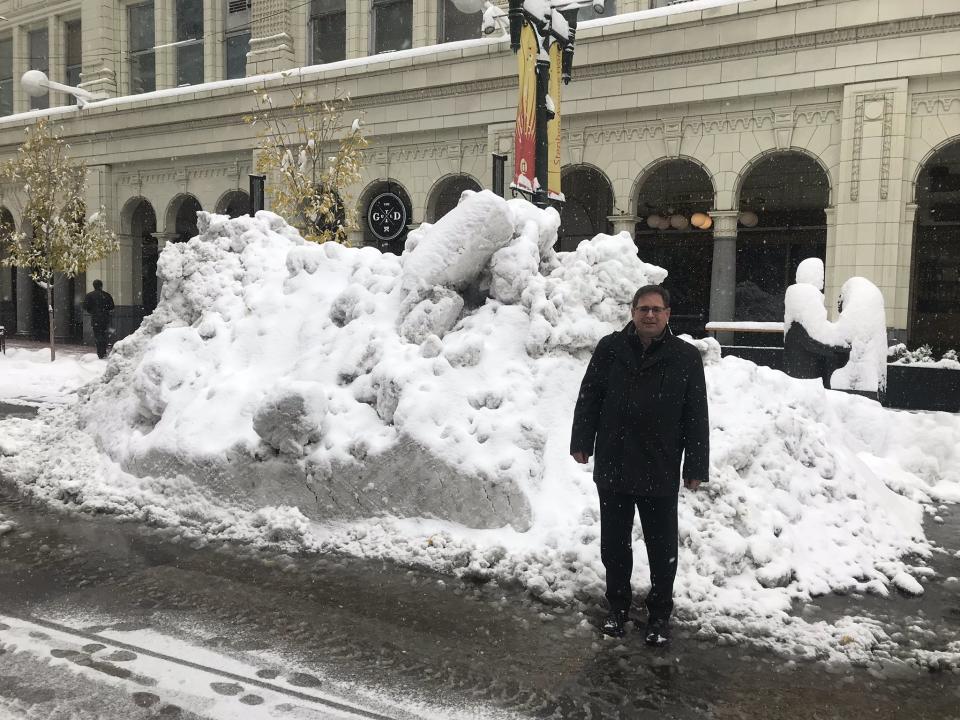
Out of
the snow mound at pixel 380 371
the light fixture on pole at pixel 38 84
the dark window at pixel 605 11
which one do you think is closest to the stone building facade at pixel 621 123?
the dark window at pixel 605 11

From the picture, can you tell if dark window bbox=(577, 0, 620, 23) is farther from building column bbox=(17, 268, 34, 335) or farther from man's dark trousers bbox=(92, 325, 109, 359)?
building column bbox=(17, 268, 34, 335)

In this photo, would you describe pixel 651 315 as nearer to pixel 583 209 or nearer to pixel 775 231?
pixel 775 231

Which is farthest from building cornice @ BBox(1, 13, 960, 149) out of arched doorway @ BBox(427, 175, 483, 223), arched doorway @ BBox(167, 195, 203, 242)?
arched doorway @ BBox(167, 195, 203, 242)

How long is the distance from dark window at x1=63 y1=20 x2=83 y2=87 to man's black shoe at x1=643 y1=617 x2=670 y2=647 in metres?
28.2

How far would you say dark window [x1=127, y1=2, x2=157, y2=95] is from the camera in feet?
78.3

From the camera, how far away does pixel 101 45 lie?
78.4 ft

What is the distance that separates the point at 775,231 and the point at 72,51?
23036mm

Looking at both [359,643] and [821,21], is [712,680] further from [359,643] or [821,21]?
[821,21]

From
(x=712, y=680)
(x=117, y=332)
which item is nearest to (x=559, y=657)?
(x=712, y=680)

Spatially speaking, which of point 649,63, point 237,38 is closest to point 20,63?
point 237,38

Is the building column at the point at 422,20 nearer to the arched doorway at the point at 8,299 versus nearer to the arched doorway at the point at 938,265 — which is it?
the arched doorway at the point at 938,265

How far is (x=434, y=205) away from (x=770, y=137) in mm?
7856

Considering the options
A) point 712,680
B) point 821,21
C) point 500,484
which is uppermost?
point 821,21

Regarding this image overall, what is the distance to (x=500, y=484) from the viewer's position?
4.91 m
